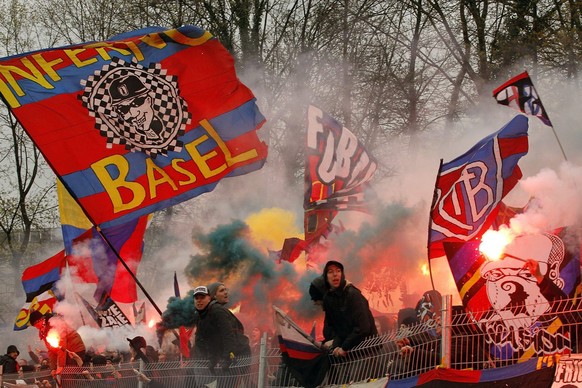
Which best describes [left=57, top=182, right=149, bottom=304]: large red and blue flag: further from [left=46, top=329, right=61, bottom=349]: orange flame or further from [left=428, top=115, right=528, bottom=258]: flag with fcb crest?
[left=428, top=115, right=528, bottom=258]: flag with fcb crest

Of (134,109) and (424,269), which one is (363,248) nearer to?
(424,269)

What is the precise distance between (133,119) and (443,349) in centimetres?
664

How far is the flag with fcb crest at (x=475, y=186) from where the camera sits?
10031mm

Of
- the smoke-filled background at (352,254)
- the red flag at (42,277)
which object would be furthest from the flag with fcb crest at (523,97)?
the red flag at (42,277)

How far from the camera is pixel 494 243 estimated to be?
966 centimetres

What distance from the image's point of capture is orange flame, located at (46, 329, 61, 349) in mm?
14711

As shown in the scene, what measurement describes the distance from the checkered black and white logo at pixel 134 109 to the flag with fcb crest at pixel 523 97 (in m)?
4.29

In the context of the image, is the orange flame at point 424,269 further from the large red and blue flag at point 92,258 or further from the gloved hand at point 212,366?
the gloved hand at point 212,366

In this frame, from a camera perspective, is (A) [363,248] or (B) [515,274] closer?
(B) [515,274]

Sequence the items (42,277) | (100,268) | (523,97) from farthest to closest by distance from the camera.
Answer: (42,277) → (100,268) → (523,97)

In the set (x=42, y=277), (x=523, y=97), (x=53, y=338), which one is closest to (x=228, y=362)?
(x=523, y=97)

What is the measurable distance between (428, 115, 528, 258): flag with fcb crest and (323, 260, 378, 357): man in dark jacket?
4.66 feet

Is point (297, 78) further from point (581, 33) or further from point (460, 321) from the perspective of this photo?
point (460, 321)

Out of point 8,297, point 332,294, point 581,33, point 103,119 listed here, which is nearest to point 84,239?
point 103,119
